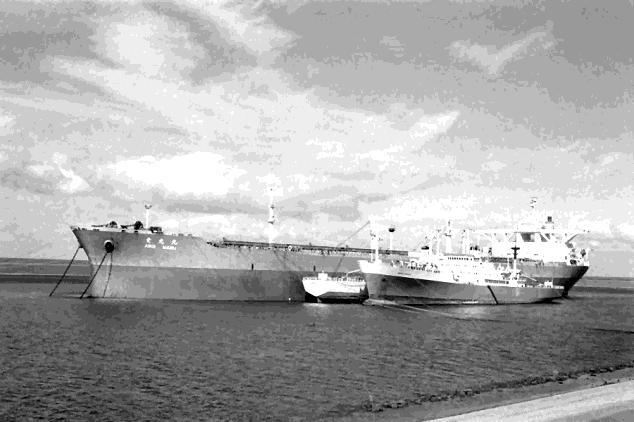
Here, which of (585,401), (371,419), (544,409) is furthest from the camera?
(371,419)

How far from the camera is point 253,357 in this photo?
27.7 m

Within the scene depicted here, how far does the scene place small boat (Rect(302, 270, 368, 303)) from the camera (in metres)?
59.0

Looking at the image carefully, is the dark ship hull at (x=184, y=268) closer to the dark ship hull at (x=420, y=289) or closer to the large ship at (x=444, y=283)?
the dark ship hull at (x=420, y=289)

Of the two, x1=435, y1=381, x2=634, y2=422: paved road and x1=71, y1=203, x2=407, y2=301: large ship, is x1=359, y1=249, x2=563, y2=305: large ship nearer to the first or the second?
x1=71, y1=203, x2=407, y2=301: large ship

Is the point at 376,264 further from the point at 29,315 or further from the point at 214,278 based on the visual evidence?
the point at 29,315

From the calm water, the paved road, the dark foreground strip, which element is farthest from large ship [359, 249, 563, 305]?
the paved road

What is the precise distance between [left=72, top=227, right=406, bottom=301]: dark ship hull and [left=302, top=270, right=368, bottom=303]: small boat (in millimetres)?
2830

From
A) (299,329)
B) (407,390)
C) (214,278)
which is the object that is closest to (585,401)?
(407,390)

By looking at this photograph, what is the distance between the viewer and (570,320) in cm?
5300

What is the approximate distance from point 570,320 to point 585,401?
40.3m

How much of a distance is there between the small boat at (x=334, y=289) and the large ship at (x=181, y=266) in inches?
112

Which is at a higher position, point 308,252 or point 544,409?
point 308,252

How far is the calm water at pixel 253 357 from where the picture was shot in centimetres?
1942

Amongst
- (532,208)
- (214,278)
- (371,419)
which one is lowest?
(371,419)
